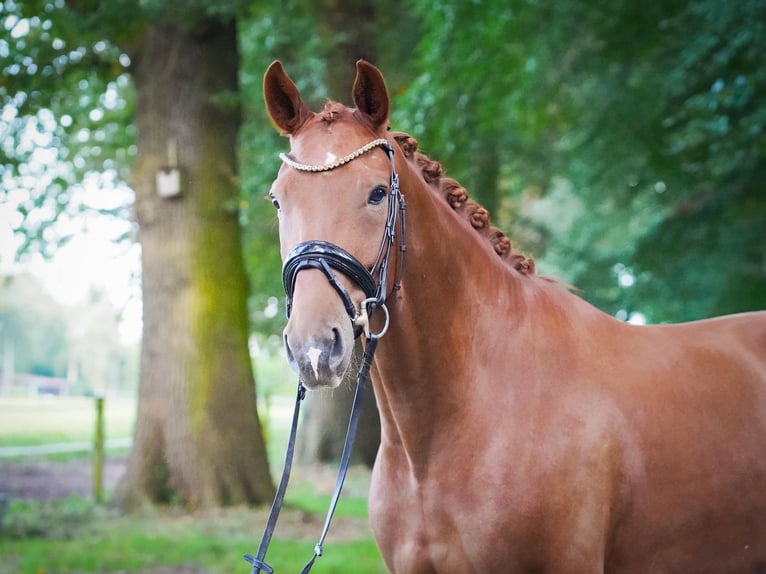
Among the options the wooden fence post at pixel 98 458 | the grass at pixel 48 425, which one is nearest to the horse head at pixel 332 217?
the wooden fence post at pixel 98 458

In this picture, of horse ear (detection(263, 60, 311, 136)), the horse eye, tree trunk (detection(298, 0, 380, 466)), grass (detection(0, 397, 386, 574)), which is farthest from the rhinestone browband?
tree trunk (detection(298, 0, 380, 466))

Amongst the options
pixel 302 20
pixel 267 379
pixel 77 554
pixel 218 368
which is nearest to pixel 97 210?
pixel 302 20

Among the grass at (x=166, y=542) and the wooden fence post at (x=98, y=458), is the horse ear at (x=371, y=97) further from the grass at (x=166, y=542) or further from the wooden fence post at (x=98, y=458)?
the wooden fence post at (x=98, y=458)

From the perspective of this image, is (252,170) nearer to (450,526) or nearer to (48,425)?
(450,526)

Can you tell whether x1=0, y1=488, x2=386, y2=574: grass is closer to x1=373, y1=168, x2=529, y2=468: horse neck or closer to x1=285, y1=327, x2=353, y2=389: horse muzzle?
x1=373, y1=168, x2=529, y2=468: horse neck

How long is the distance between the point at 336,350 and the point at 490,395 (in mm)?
816

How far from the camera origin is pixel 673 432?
3.20m

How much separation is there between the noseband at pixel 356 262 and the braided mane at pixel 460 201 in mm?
348

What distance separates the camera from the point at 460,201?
3279 millimetres

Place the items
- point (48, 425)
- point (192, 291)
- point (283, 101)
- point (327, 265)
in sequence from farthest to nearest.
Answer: point (48, 425)
point (192, 291)
point (283, 101)
point (327, 265)

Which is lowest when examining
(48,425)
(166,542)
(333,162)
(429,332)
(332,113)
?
(166,542)

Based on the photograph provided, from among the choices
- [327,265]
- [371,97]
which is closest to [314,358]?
[327,265]

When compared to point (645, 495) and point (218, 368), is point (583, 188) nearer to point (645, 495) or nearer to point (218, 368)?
point (218, 368)

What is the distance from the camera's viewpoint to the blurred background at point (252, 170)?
817 centimetres
